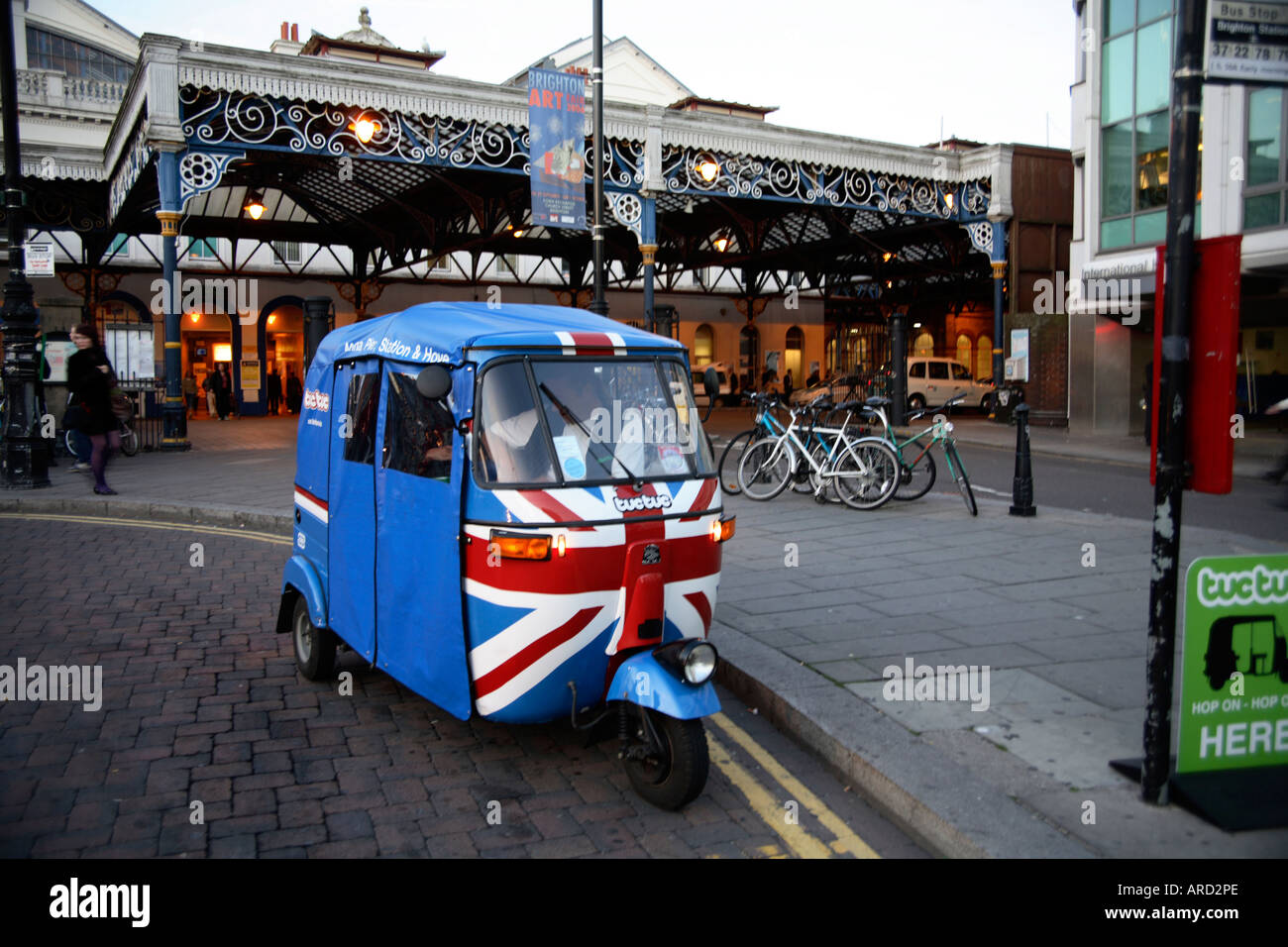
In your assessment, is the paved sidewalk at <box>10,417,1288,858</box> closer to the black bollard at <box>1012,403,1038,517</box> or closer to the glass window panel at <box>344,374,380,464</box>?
the black bollard at <box>1012,403,1038,517</box>

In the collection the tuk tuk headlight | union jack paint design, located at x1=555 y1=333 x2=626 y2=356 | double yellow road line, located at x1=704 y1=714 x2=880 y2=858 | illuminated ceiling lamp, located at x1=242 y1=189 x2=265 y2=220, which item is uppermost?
illuminated ceiling lamp, located at x1=242 y1=189 x2=265 y2=220

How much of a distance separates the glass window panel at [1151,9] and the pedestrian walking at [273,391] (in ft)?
89.9

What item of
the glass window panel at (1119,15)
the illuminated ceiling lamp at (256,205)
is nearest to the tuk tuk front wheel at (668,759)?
the glass window panel at (1119,15)

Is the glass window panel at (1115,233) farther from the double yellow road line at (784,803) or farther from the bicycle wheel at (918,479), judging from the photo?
the double yellow road line at (784,803)

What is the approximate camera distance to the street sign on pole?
3.43m

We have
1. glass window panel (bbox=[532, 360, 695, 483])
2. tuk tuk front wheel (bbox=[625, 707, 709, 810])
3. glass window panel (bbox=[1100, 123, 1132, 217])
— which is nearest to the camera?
tuk tuk front wheel (bbox=[625, 707, 709, 810])

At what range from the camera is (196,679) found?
18.0 ft

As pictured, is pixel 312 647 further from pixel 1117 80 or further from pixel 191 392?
pixel 191 392

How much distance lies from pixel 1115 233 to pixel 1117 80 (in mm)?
3031

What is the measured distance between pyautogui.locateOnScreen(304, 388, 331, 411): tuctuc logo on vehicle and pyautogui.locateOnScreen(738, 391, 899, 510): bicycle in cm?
665

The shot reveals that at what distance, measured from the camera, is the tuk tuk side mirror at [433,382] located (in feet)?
13.1

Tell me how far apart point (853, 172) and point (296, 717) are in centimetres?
2005

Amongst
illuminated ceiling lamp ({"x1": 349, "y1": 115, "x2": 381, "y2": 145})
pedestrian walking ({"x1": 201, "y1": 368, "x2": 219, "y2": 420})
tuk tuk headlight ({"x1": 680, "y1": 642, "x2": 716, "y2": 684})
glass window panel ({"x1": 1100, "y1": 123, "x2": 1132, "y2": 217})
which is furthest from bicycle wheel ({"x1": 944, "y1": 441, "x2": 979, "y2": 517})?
pedestrian walking ({"x1": 201, "y1": 368, "x2": 219, "y2": 420})
